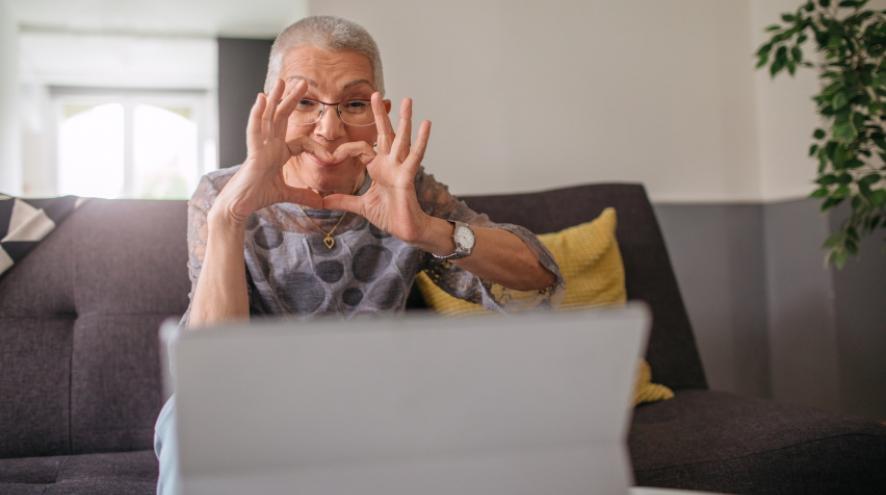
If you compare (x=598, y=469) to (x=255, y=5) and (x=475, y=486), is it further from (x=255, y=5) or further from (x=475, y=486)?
(x=255, y=5)

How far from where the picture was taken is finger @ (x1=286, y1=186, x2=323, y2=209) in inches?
48.3

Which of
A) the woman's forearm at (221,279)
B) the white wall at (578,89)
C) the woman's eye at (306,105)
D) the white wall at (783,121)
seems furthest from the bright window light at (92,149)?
the woman's forearm at (221,279)

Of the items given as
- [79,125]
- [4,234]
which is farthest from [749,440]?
[79,125]

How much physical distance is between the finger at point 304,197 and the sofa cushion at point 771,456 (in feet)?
2.44

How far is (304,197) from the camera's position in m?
1.26

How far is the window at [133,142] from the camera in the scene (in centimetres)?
768

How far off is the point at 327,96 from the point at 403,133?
0.23 metres

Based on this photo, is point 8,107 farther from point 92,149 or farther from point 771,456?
point 771,456

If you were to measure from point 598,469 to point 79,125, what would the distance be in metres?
8.39

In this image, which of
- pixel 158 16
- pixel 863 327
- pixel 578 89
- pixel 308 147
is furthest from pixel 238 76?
pixel 308 147

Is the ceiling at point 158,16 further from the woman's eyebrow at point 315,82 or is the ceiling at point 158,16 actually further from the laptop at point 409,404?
the laptop at point 409,404

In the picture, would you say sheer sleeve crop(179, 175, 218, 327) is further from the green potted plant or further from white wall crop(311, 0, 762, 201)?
the green potted plant

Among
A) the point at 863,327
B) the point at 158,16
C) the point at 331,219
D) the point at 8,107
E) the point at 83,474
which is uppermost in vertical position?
the point at 158,16

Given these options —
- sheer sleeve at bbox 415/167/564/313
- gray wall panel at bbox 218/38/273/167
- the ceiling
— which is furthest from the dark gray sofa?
gray wall panel at bbox 218/38/273/167
